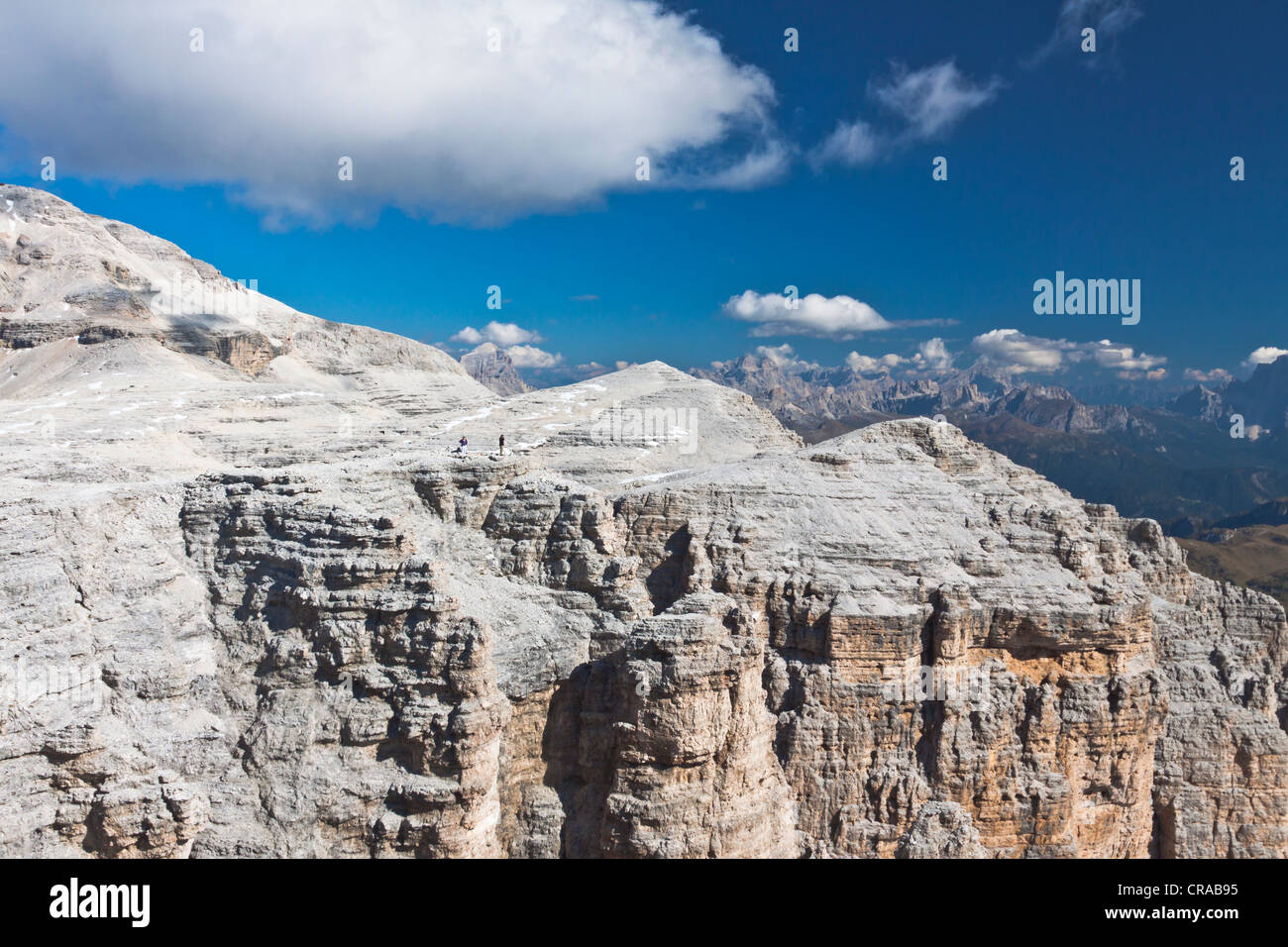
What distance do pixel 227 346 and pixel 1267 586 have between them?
194359mm

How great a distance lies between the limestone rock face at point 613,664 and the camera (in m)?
24.0

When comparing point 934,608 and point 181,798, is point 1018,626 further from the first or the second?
point 181,798

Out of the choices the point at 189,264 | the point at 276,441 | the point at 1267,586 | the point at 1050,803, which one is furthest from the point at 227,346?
the point at 1267,586

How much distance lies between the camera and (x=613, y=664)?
27.1 metres

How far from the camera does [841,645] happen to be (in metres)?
29.3

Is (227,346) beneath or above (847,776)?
above

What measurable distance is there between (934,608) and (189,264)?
100m

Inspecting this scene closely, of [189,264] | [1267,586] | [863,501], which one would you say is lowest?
[1267,586]

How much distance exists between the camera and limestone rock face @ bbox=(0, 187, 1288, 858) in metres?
24.0

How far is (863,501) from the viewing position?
35250mm
